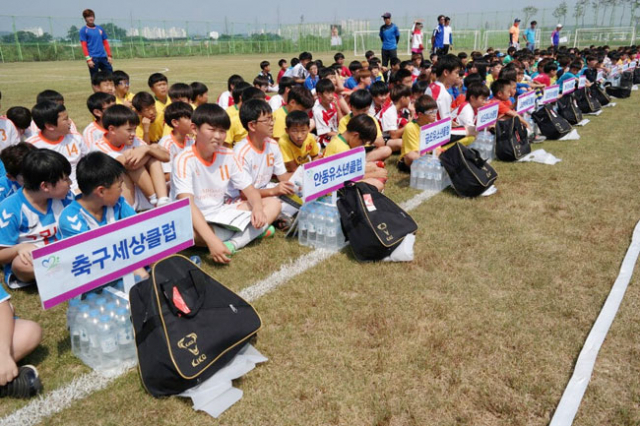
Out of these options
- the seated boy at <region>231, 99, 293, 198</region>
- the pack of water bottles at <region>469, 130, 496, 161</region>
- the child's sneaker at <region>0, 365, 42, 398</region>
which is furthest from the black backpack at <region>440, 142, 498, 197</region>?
the child's sneaker at <region>0, 365, 42, 398</region>

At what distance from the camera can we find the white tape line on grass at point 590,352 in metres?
2.30

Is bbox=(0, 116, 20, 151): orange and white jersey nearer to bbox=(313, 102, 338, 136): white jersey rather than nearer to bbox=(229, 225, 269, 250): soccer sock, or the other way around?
bbox=(229, 225, 269, 250): soccer sock

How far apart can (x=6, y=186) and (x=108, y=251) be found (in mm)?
2439

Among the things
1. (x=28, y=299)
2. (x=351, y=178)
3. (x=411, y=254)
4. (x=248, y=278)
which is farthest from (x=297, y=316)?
(x=28, y=299)

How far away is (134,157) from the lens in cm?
443

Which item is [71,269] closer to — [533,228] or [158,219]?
[158,219]

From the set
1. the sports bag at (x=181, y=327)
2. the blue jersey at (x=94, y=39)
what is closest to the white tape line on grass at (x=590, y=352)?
the sports bag at (x=181, y=327)

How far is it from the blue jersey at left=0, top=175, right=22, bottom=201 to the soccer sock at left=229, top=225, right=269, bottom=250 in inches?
83.2

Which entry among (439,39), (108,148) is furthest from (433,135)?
(439,39)

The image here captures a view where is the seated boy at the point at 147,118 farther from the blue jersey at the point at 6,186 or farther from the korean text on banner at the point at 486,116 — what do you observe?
the korean text on banner at the point at 486,116

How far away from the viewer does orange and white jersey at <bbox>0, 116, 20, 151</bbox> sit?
17.9 ft

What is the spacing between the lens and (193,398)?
2.39m

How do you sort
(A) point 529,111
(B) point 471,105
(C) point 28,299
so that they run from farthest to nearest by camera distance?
1. (A) point 529,111
2. (B) point 471,105
3. (C) point 28,299

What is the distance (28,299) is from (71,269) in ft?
5.08
